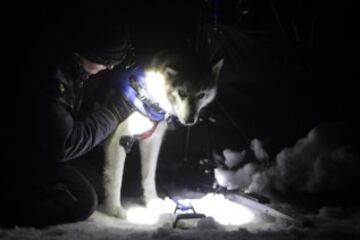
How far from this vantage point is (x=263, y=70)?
559 cm

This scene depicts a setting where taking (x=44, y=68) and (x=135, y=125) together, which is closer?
(x=44, y=68)

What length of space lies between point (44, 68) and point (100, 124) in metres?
0.53

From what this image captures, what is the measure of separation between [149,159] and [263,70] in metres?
2.69

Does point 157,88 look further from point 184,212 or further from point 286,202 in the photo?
point 286,202

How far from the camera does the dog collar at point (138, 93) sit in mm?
3016

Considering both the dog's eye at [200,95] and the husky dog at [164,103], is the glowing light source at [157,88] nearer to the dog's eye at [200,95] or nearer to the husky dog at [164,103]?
the husky dog at [164,103]

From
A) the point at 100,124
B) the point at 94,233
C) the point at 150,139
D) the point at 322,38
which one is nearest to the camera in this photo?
the point at 94,233

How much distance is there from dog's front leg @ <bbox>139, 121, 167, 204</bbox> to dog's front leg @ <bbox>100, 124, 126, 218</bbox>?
0.33 metres

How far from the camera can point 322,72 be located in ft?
17.3

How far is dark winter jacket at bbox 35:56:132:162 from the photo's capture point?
2525 millimetres

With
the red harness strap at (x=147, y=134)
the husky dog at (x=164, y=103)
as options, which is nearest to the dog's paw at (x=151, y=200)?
the husky dog at (x=164, y=103)

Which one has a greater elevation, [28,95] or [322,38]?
[322,38]

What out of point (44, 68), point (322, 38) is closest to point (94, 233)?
point (44, 68)

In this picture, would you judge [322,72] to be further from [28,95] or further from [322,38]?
[28,95]
